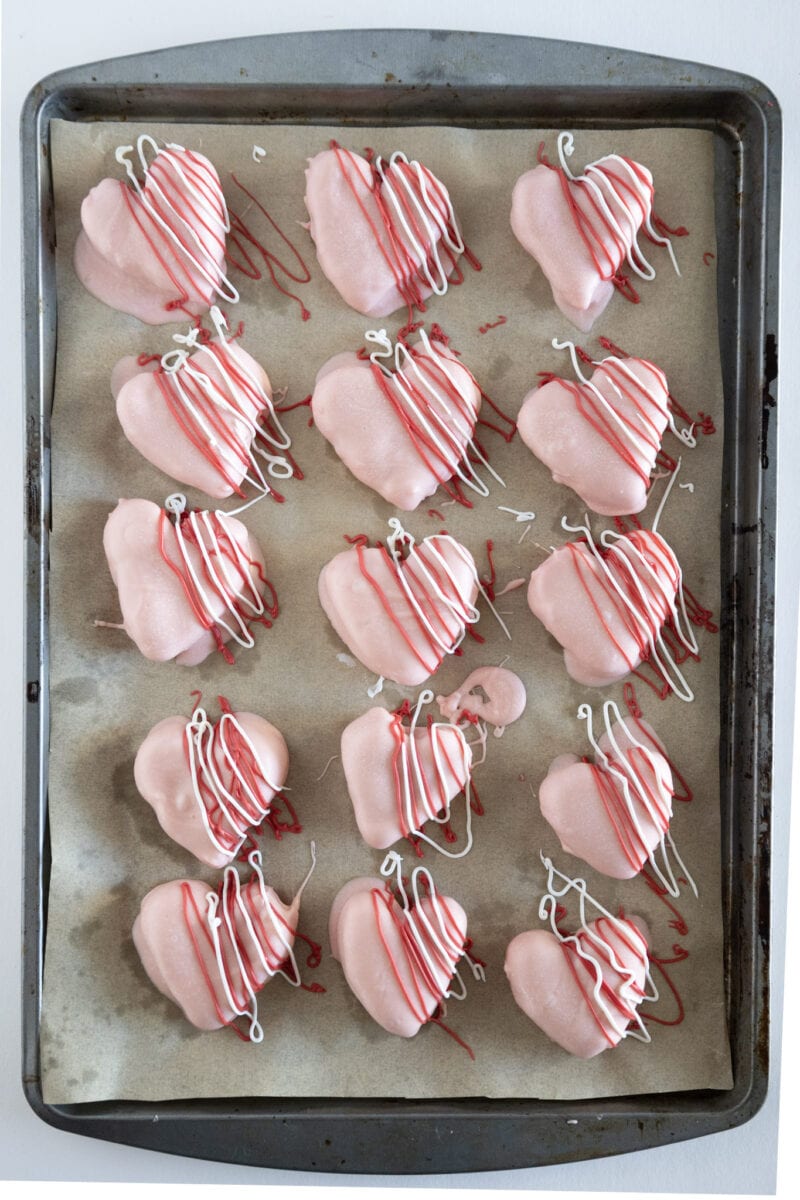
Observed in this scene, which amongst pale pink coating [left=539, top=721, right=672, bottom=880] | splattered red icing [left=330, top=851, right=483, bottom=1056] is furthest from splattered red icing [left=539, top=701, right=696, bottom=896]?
splattered red icing [left=330, top=851, right=483, bottom=1056]

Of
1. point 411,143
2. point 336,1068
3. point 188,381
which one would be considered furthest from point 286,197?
point 336,1068

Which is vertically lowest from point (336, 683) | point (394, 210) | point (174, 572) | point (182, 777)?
point (182, 777)

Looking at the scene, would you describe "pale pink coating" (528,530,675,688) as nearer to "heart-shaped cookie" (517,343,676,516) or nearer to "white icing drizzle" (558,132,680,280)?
"heart-shaped cookie" (517,343,676,516)

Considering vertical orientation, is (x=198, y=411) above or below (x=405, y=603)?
above

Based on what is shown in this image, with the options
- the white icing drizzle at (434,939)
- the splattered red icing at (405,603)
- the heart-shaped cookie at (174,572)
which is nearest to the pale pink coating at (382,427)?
the splattered red icing at (405,603)

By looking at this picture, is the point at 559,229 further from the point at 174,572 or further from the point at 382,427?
the point at 174,572

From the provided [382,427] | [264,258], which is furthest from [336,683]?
[264,258]

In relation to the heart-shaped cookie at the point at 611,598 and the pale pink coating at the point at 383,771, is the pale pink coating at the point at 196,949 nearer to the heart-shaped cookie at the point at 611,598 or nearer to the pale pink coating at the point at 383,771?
the pale pink coating at the point at 383,771
